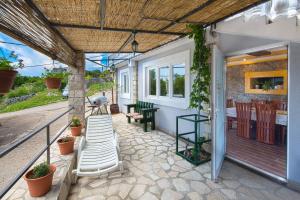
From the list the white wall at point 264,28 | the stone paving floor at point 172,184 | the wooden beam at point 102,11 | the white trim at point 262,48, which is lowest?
the stone paving floor at point 172,184

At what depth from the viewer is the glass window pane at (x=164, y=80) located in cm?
557

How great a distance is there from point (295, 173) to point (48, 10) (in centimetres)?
412

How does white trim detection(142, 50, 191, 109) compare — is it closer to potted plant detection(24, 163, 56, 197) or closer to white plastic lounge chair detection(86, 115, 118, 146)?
white plastic lounge chair detection(86, 115, 118, 146)

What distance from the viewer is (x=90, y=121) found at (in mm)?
4137

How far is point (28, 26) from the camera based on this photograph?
6.87 ft

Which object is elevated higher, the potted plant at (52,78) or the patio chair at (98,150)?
the potted plant at (52,78)

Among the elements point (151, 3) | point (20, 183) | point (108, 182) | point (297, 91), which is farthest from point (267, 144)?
point (20, 183)

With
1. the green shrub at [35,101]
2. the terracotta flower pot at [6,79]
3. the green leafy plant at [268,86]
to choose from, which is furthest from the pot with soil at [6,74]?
the green shrub at [35,101]

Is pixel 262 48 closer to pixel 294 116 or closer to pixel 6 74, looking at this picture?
pixel 294 116

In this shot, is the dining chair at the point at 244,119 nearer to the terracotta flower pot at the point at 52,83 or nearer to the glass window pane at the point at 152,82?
the glass window pane at the point at 152,82

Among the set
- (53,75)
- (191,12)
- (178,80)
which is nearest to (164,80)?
(178,80)

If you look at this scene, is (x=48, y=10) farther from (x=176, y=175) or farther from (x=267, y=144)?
(x=267, y=144)

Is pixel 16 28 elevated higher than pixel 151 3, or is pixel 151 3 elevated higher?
pixel 151 3

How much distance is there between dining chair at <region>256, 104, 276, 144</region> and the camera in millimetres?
4109
